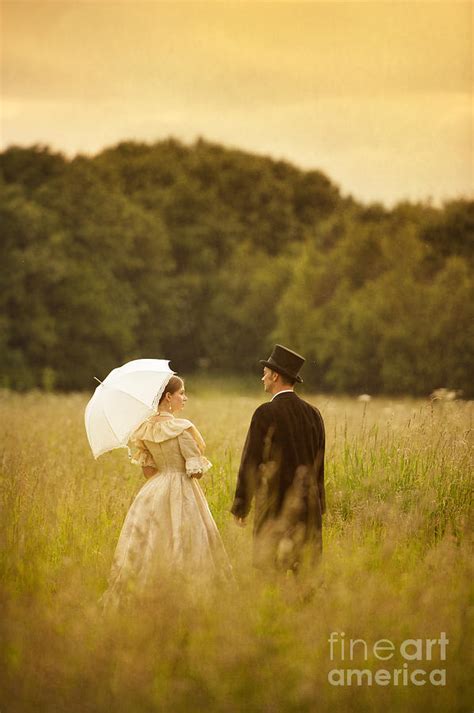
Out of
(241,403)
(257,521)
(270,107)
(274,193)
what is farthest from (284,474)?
(274,193)

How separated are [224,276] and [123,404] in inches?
1347

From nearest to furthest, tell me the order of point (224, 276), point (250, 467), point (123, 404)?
point (250, 467), point (123, 404), point (224, 276)

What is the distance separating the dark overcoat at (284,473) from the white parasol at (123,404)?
76cm

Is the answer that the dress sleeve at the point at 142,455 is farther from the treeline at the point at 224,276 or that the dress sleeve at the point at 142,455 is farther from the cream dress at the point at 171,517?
the treeline at the point at 224,276

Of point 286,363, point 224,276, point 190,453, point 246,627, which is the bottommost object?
point 246,627

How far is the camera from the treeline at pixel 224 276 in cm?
3164

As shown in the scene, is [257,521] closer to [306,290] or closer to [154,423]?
[154,423]

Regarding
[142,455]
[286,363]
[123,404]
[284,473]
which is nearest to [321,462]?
[284,473]

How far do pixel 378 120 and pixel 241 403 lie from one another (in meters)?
10.2

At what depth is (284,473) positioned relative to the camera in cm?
564

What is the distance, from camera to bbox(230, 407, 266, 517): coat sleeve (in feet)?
18.4

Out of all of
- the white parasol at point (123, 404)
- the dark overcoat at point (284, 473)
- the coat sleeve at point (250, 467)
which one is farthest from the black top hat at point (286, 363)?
the white parasol at point (123, 404)

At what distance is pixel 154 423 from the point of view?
596cm

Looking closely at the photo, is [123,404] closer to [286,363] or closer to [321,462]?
[286,363]
